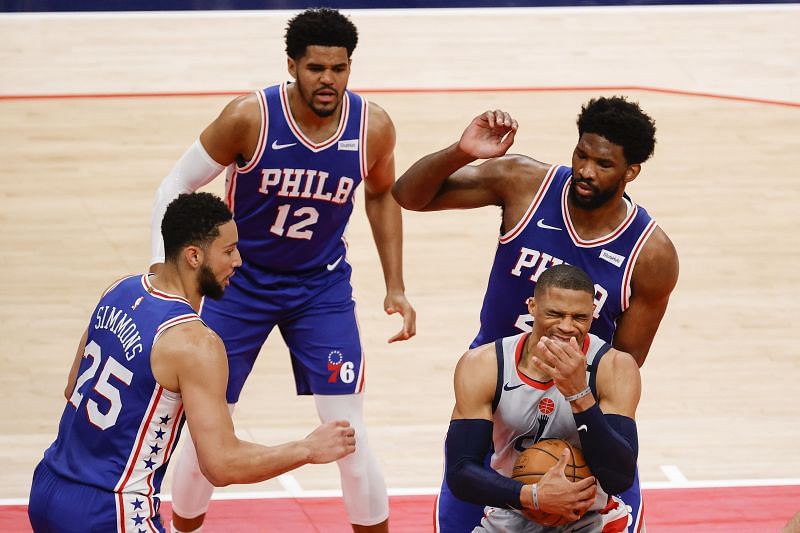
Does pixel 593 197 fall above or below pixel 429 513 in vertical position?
above

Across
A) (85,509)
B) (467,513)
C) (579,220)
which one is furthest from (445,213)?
(85,509)

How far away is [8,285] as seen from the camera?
361 inches

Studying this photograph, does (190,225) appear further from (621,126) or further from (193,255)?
(621,126)

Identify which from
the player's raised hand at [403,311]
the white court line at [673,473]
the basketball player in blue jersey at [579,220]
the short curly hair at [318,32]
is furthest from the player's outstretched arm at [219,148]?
the white court line at [673,473]

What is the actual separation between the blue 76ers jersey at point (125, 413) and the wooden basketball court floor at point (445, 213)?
2.15 metres

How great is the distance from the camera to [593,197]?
5.27 metres

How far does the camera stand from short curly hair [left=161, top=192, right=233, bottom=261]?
470cm

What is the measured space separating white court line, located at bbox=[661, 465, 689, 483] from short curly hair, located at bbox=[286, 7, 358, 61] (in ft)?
8.69

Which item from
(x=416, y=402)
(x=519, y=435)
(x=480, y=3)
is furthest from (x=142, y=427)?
(x=480, y=3)

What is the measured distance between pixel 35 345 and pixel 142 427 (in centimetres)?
398

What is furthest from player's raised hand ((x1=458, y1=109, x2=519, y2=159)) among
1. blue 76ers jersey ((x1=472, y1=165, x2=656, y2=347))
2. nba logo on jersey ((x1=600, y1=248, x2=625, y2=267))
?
nba logo on jersey ((x1=600, y1=248, x2=625, y2=267))

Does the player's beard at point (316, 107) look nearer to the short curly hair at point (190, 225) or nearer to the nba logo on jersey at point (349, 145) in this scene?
the nba logo on jersey at point (349, 145)

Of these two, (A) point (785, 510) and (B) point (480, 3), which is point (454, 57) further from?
(A) point (785, 510)

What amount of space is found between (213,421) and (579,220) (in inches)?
68.8
